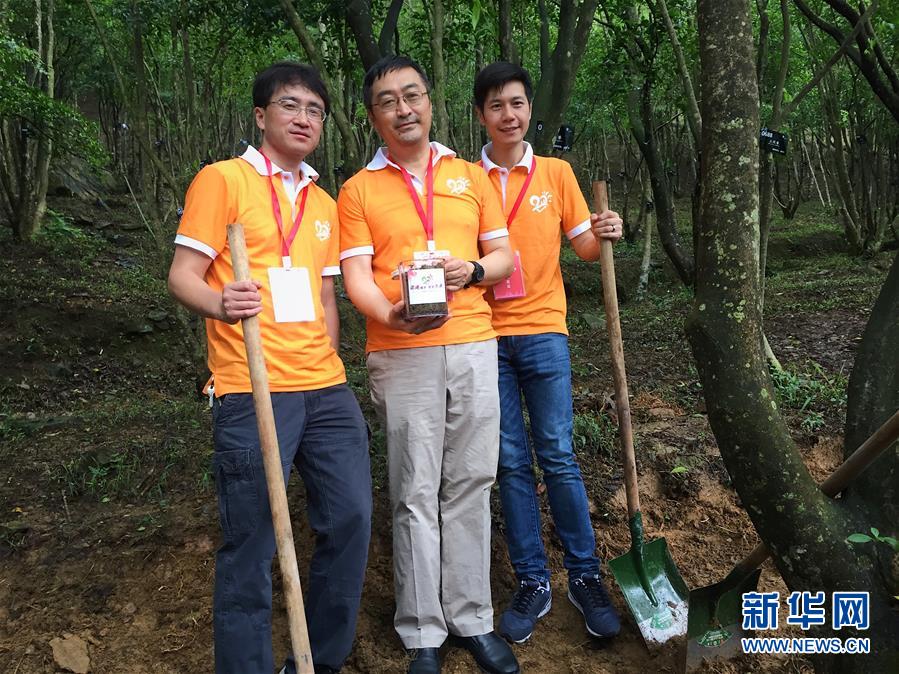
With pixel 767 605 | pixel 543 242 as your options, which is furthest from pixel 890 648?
pixel 543 242

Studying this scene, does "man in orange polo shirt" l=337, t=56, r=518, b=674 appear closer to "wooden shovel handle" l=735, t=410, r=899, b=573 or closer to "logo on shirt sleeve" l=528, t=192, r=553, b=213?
"logo on shirt sleeve" l=528, t=192, r=553, b=213

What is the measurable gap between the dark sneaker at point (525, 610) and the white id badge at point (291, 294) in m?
1.54

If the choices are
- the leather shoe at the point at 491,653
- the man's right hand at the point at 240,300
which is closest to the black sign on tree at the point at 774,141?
the leather shoe at the point at 491,653

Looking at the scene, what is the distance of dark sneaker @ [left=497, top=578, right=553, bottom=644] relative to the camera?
298 cm

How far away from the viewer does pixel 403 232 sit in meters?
2.67

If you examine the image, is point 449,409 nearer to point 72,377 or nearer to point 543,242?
point 543,242

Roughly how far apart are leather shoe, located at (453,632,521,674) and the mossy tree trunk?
3.65ft

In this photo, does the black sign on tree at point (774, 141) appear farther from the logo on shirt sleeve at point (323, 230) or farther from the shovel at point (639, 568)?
the logo on shirt sleeve at point (323, 230)

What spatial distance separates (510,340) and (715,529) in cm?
177

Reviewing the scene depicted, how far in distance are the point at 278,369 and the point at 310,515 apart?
1.92ft

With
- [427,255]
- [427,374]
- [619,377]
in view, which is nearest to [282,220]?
[427,255]

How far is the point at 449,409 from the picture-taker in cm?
272

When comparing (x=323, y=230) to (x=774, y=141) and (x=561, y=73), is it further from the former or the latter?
(x=561, y=73)

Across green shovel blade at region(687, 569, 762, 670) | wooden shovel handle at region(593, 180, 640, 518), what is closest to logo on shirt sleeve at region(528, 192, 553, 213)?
wooden shovel handle at region(593, 180, 640, 518)
